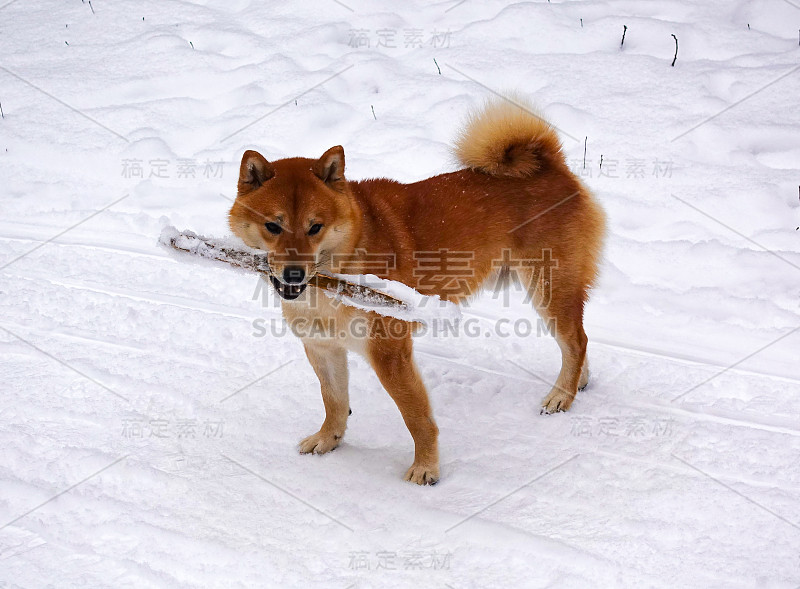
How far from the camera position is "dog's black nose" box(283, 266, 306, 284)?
107 inches

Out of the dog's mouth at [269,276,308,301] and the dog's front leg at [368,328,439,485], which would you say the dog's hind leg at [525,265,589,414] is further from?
the dog's mouth at [269,276,308,301]

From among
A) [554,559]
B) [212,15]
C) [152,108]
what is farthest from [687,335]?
[212,15]

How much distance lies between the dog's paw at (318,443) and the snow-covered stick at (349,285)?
0.82 m

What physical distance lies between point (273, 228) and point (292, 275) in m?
0.32

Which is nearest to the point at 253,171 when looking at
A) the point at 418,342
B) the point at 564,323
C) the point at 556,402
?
the point at 418,342

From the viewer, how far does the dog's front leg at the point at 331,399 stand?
3391mm

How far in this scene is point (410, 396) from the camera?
319 cm

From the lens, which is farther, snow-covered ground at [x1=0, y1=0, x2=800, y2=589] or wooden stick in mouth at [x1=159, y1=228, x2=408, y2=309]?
wooden stick in mouth at [x1=159, y1=228, x2=408, y2=309]

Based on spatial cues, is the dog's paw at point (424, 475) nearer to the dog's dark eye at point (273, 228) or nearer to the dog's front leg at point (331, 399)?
the dog's front leg at point (331, 399)

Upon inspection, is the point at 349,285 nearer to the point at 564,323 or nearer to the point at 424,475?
the point at 424,475

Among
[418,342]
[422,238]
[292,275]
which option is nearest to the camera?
[292,275]

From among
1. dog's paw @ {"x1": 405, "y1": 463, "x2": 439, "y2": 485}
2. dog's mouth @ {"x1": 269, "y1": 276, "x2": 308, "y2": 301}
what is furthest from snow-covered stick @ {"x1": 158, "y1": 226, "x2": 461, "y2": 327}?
dog's paw @ {"x1": 405, "y1": 463, "x2": 439, "y2": 485}

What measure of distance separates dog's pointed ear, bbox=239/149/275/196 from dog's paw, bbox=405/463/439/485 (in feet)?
4.89

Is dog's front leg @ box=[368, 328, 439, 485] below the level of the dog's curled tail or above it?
below
